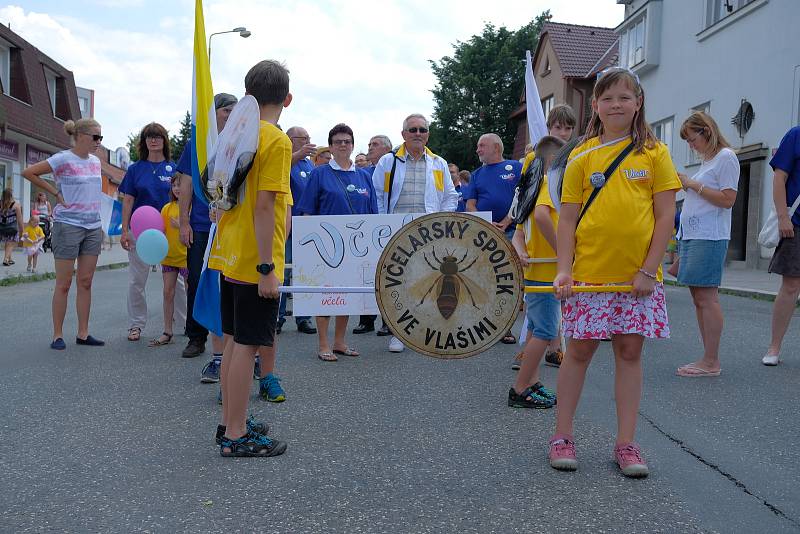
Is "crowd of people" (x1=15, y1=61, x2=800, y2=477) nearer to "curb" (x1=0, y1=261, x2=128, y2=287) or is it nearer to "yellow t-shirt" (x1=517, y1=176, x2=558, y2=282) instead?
"yellow t-shirt" (x1=517, y1=176, x2=558, y2=282)


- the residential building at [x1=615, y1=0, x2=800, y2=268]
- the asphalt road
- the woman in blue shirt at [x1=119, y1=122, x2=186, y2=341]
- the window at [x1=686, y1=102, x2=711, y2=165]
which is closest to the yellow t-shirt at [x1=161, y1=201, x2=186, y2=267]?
the woman in blue shirt at [x1=119, y1=122, x2=186, y2=341]

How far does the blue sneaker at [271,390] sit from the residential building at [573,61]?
35.8 m

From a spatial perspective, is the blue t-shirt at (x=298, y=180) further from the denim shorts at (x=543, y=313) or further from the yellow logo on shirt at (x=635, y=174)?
the yellow logo on shirt at (x=635, y=174)

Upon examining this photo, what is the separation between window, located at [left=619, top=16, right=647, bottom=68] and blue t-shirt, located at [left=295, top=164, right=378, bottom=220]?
2334 centimetres

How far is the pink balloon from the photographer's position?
687 cm

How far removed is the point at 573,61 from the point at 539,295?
38822mm

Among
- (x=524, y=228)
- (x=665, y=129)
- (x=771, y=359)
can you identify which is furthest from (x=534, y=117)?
(x=665, y=129)

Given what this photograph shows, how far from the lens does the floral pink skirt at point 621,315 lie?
3.50 meters

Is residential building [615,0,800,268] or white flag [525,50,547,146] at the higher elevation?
residential building [615,0,800,268]

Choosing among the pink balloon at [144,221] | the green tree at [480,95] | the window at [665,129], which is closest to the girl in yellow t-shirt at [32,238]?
the pink balloon at [144,221]

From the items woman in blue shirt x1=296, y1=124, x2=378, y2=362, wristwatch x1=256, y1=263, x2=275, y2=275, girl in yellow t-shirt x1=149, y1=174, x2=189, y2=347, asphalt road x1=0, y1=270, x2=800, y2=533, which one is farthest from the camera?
girl in yellow t-shirt x1=149, y1=174, x2=189, y2=347

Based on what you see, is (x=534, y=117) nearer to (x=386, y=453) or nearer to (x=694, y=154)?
(x=386, y=453)

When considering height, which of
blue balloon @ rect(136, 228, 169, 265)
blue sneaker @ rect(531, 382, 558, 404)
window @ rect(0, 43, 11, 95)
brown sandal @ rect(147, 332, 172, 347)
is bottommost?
brown sandal @ rect(147, 332, 172, 347)

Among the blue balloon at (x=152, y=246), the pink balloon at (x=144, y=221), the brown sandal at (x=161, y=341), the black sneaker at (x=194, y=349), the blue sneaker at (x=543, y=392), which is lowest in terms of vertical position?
the brown sandal at (x=161, y=341)
